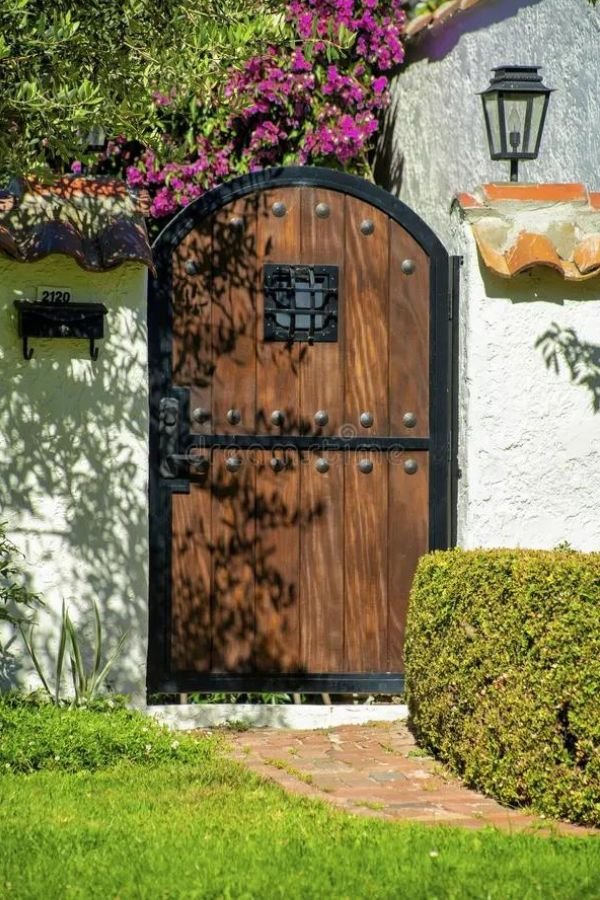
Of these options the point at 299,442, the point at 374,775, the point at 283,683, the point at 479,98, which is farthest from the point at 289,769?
the point at 479,98

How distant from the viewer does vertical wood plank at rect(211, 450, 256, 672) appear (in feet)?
20.7

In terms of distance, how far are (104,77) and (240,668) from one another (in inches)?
99.2

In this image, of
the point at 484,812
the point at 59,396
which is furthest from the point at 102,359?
the point at 484,812

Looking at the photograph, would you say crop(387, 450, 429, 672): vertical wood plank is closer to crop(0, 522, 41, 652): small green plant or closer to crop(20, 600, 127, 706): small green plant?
crop(20, 600, 127, 706): small green plant

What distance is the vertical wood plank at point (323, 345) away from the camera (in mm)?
6383

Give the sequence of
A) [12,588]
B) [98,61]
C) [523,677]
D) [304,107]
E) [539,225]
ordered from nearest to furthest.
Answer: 1. [523,677]
2. [98,61]
3. [12,588]
4. [539,225]
5. [304,107]

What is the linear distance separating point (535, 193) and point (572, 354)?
71 centimetres

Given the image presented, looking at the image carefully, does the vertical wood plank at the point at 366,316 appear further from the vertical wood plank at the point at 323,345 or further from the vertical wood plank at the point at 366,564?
the vertical wood plank at the point at 366,564

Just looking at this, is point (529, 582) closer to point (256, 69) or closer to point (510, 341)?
point (510, 341)

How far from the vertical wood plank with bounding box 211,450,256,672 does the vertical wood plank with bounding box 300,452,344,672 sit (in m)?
0.25

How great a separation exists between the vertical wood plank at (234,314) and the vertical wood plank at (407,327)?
24.2 inches

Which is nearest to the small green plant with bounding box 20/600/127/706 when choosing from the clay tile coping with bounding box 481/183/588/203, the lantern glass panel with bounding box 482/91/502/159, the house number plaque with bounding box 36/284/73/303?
the house number plaque with bounding box 36/284/73/303

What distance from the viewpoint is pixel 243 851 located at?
163 inches

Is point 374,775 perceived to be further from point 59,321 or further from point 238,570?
point 59,321
